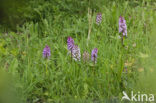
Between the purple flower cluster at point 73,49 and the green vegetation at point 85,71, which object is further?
the purple flower cluster at point 73,49

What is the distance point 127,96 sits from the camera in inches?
78.0

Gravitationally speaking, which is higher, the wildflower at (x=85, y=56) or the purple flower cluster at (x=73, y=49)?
the purple flower cluster at (x=73, y=49)

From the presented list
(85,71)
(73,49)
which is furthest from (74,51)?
(85,71)

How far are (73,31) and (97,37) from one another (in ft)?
1.40

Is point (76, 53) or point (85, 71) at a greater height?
point (76, 53)

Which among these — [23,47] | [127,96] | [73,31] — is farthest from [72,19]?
[127,96]

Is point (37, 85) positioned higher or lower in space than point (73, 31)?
lower

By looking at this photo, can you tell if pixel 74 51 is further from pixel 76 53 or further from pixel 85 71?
pixel 85 71

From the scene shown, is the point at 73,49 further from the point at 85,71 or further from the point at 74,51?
the point at 85,71

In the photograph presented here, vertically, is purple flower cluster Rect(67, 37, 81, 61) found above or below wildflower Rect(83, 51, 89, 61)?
above

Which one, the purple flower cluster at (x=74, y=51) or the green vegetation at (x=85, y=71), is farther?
the purple flower cluster at (x=74, y=51)

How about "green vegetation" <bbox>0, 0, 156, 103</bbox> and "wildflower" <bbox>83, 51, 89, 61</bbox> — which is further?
"wildflower" <bbox>83, 51, 89, 61</bbox>

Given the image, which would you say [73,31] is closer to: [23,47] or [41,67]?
[23,47]

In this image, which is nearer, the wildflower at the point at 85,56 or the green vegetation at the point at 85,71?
the green vegetation at the point at 85,71
